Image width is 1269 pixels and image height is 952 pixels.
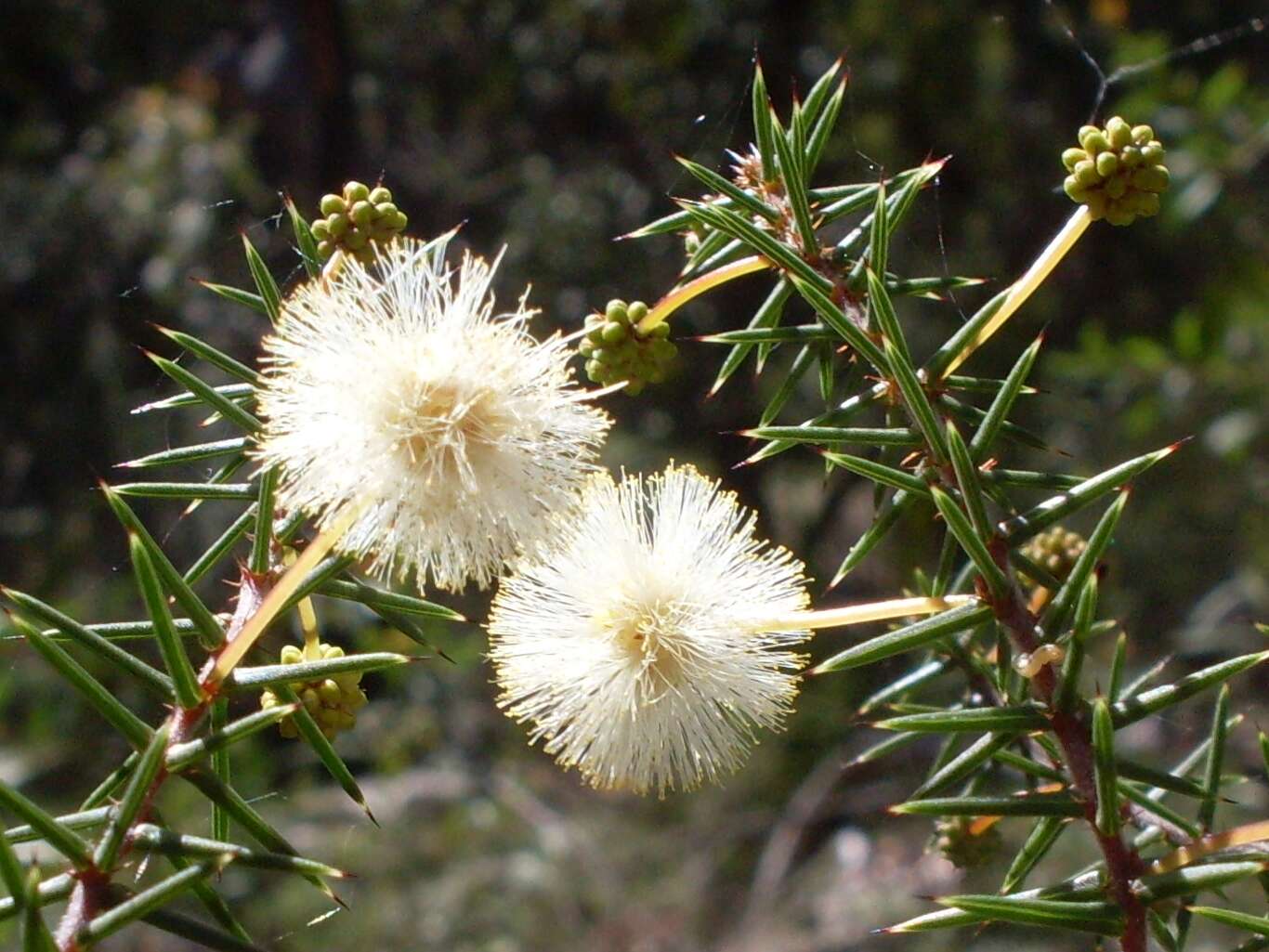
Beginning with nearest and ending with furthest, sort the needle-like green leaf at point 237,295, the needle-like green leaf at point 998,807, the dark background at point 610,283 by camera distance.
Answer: the needle-like green leaf at point 998,807 < the needle-like green leaf at point 237,295 < the dark background at point 610,283

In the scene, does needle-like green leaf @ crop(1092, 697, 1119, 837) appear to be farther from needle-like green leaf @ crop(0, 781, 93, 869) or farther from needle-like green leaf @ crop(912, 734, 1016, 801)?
needle-like green leaf @ crop(0, 781, 93, 869)

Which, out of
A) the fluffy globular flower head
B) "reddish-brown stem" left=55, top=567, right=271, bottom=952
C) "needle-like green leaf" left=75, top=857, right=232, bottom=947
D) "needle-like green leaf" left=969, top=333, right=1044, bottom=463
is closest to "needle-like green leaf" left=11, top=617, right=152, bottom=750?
"reddish-brown stem" left=55, top=567, right=271, bottom=952

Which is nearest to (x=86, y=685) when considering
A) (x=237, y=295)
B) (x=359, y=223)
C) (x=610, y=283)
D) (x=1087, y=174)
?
(x=237, y=295)

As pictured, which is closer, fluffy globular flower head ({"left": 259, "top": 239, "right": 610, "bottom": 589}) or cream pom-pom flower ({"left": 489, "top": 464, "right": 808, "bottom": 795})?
fluffy globular flower head ({"left": 259, "top": 239, "right": 610, "bottom": 589})

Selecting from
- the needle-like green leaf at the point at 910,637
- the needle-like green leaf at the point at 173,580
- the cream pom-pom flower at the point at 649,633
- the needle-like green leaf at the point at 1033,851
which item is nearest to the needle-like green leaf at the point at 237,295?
the needle-like green leaf at the point at 173,580

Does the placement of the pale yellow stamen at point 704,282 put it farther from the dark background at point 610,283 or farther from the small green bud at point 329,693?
the dark background at point 610,283

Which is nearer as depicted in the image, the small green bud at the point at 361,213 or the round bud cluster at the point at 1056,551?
the small green bud at the point at 361,213

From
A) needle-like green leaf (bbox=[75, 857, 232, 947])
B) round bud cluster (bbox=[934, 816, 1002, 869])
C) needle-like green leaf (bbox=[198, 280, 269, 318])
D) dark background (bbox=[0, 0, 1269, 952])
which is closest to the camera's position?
needle-like green leaf (bbox=[75, 857, 232, 947])

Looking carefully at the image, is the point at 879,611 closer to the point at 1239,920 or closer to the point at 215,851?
the point at 1239,920
